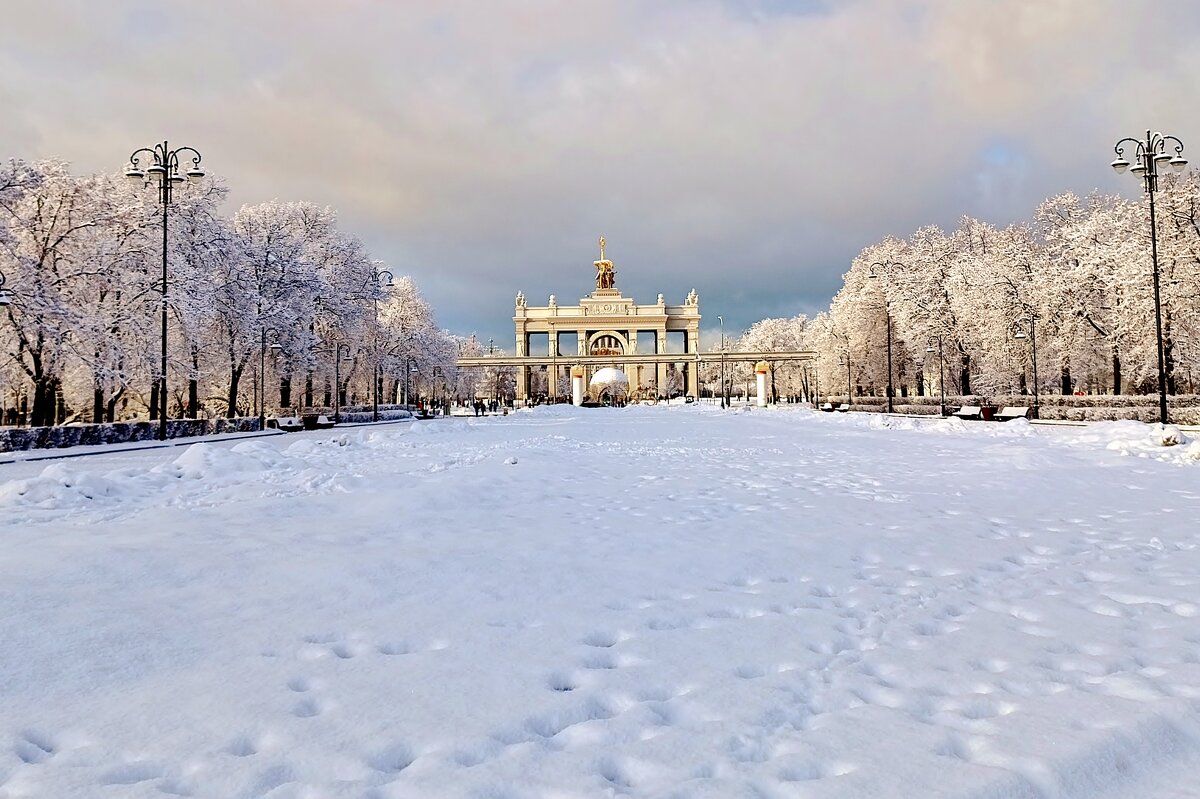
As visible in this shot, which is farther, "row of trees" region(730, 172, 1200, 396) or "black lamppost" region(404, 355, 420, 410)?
"black lamppost" region(404, 355, 420, 410)

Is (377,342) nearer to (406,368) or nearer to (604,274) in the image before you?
(406,368)

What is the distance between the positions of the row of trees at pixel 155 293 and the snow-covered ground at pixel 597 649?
2193cm

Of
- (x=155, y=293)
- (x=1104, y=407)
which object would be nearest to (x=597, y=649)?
(x=155, y=293)

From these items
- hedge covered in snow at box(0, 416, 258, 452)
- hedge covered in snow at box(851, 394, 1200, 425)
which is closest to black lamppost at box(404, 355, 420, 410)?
hedge covered in snow at box(0, 416, 258, 452)

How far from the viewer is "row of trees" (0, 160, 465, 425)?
2570cm

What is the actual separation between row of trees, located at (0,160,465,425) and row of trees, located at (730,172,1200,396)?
37756 millimetres

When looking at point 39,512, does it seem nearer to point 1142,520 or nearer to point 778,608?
point 778,608

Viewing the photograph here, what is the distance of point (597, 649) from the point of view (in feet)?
13.4

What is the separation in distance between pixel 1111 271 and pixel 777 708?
138 feet

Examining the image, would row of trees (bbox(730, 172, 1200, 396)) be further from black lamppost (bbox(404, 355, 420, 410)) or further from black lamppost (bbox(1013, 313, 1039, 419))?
black lamppost (bbox(404, 355, 420, 410))

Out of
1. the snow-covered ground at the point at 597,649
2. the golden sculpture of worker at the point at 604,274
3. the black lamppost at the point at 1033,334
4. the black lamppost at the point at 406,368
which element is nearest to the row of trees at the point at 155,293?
the black lamppost at the point at 406,368

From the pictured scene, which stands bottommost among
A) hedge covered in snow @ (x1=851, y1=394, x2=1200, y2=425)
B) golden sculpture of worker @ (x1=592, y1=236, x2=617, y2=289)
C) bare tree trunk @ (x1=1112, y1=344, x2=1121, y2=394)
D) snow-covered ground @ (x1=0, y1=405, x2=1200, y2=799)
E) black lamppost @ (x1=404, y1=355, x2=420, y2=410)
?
snow-covered ground @ (x1=0, y1=405, x2=1200, y2=799)

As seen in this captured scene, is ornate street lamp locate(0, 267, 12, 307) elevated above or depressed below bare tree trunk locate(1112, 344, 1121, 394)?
above

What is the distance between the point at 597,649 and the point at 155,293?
3253 centimetres
